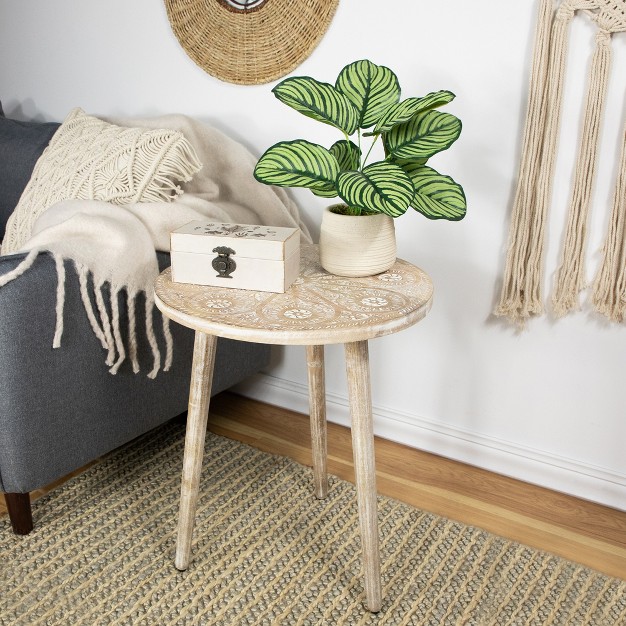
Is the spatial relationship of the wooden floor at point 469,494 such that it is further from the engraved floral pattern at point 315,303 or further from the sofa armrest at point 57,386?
the engraved floral pattern at point 315,303

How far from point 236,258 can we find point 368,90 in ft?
1.20

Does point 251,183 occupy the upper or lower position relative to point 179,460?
upper

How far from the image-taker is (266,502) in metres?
1.52

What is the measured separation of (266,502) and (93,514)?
358 mm

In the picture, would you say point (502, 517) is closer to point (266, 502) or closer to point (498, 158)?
point (266, 502)

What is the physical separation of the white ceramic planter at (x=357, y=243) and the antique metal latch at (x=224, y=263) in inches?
6.8

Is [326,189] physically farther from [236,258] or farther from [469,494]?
[469,494]

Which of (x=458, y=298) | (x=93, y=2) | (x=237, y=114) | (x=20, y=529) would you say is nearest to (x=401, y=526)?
(x=458, y=298)

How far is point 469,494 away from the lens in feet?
5.13

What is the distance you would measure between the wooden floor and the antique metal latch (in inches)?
25.9

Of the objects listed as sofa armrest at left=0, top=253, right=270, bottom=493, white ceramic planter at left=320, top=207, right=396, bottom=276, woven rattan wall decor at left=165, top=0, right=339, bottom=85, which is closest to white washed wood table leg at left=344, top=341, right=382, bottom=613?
white ceramic planter at left=320, top=207, right=396, bottom=276

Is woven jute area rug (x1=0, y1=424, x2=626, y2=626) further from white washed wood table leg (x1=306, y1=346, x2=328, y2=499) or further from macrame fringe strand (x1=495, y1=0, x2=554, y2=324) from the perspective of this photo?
macrame fringe strand (x1=495, y1=0, x2=554, y2=324)

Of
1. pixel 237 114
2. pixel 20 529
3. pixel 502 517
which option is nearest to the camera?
pixel 20 529

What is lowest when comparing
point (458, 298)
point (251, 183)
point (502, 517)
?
point (502, 517)
